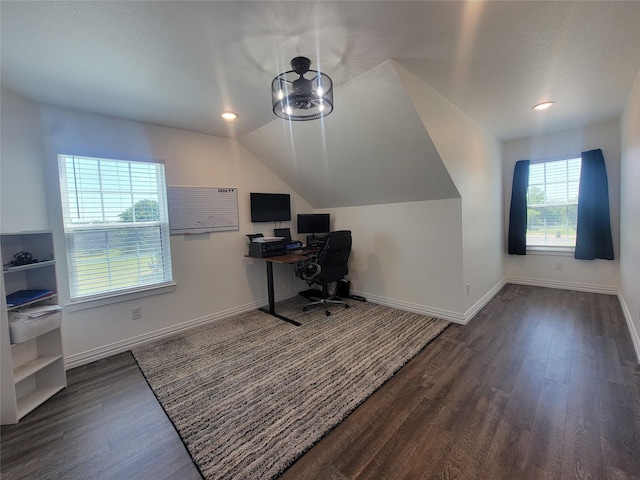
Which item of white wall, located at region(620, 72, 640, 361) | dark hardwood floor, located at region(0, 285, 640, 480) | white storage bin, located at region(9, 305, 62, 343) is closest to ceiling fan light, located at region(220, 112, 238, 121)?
white storage bin, located at region(9, 305, 62, 343)

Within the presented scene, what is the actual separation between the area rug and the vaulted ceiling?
180cm

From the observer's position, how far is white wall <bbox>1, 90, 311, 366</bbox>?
223 cm

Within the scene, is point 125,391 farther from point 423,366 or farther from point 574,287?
point 574,287

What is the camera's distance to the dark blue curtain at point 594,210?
146 inches

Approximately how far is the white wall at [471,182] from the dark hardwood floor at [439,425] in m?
1.00

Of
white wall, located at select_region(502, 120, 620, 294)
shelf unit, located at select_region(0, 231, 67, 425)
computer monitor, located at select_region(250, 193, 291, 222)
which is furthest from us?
computer monitor, located at select_region(250, 193, 291, 222)

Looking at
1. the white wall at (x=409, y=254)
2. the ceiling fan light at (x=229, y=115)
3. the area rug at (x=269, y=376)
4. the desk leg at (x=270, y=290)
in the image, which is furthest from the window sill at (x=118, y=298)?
the white wall at (x=409, y=254)

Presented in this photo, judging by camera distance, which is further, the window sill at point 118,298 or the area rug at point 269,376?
the window sill at point 118,298

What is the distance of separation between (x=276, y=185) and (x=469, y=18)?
3.00 m

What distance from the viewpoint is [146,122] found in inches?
112

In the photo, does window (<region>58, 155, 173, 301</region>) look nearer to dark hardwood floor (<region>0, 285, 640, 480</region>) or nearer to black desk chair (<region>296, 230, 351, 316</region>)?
dark hardwood floor (<region>0, 285, 640, 480</region>)

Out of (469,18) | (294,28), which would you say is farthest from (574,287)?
(294,28)

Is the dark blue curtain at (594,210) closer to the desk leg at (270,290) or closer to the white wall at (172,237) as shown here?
the white wall at (172,237)

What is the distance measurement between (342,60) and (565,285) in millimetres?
4788
